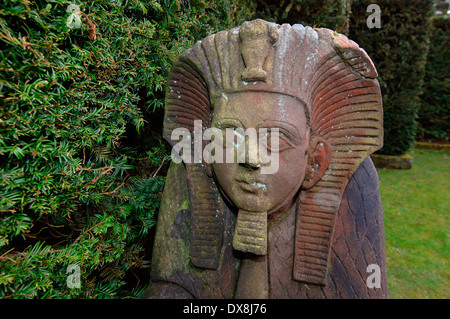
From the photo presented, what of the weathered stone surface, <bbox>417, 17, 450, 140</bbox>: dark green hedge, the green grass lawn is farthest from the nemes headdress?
<bbox>417, 17, 450, 140</bbox>: dark green hedge

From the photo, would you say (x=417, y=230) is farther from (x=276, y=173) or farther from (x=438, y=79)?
(x=438, y=79)

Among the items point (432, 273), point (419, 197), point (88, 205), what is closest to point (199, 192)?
point (88, 205)

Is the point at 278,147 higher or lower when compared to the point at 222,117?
lower

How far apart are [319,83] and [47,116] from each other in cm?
115

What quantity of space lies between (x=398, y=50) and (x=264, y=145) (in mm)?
5243

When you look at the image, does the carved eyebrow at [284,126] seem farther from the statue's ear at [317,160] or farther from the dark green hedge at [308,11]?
the dark green hedge at [308,11]

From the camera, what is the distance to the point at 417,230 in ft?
12.3

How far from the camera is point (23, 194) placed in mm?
1243

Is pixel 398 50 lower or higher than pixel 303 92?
Result: higher

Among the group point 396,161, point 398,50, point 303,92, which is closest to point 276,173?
point 303,92

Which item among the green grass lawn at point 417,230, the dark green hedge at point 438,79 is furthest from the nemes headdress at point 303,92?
the dark green hedge at point 438,79

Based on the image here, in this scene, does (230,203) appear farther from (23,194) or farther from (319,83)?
(23,194)

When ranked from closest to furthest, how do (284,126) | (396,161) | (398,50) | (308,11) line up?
(284,126) → (308,11) → (398,50) → (396,161)

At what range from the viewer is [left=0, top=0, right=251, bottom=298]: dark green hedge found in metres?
Answer: 1.20
